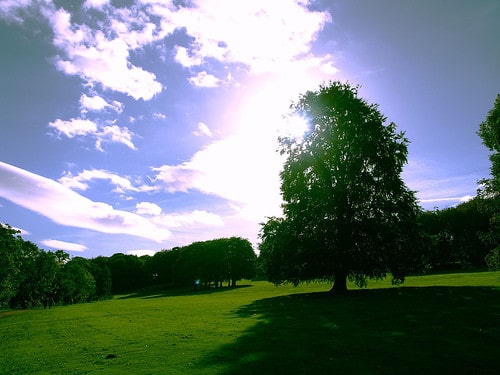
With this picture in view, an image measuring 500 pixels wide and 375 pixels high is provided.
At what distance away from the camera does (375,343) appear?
14203 millimetres

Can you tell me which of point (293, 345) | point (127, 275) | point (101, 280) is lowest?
point (293, 345)

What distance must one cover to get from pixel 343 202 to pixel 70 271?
93.6 metres

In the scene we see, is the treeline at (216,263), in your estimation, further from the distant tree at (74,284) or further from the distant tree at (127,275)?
the distant tree at (74,284)

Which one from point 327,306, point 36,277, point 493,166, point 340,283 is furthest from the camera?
point 36,277

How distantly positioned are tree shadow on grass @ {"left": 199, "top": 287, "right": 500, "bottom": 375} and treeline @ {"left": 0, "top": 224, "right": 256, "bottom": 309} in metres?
63.6

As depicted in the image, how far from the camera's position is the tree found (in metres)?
35.6

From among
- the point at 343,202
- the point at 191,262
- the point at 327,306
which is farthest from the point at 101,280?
the point at 327,306

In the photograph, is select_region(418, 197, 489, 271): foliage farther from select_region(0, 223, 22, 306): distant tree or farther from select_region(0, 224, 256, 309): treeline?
select_region(0, 223, 22, 306): distant tree

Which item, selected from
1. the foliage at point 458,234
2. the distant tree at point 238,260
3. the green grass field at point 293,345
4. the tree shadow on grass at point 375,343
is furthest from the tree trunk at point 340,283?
the distant tree at point 238,260

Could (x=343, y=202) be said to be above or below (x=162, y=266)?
above

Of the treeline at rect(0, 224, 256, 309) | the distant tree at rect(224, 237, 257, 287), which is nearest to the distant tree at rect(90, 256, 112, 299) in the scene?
the treeline at rect(0, 224, 256, 309)

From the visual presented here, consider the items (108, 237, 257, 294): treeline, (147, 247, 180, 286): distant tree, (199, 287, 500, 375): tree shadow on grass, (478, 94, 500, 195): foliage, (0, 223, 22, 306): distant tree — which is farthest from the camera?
(147, 247, 180, 286): distant tree

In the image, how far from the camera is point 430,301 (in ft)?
85.8

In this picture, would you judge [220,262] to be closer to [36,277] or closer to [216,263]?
[216,263]
